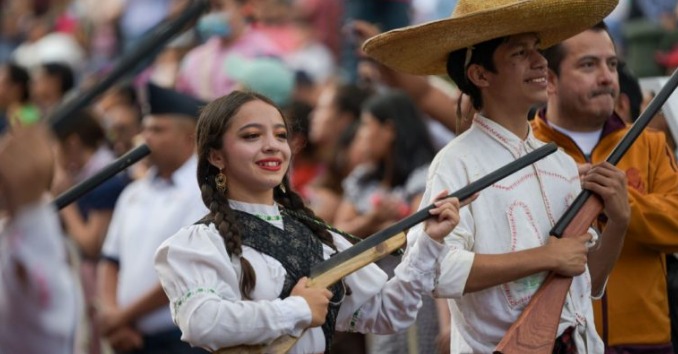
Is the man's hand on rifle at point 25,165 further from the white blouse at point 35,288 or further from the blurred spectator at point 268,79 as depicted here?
the blurred spectator at point 268,79

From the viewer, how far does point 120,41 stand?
46.6ft

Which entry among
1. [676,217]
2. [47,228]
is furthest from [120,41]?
[47,228]

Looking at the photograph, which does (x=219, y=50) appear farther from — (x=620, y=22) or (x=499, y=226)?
(x=499, y=226)

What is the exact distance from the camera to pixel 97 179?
17.0 ft

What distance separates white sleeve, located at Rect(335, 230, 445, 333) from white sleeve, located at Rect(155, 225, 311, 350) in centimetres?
35

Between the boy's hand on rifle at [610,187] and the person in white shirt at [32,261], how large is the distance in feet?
7.08

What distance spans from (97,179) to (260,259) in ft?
2.33

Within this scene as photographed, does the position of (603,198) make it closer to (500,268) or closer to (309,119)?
(500,268)

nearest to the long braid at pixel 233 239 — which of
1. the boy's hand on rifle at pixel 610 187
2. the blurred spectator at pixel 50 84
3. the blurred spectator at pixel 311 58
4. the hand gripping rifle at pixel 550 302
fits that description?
the hand gripping rifle at pixel 550 302

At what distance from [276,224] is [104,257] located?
298 centimetres

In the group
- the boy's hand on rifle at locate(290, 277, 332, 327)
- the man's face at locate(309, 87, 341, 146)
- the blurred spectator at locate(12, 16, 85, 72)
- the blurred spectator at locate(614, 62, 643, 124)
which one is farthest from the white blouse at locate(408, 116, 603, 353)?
the blurred spectator at locate(12, 16, 85, 72)

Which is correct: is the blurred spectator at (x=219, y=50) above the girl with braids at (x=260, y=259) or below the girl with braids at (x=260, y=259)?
above

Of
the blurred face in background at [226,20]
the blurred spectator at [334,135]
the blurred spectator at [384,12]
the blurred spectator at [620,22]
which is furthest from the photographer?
the blurred spectator at [620,22]

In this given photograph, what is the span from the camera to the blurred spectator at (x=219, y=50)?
10008 millimetres
